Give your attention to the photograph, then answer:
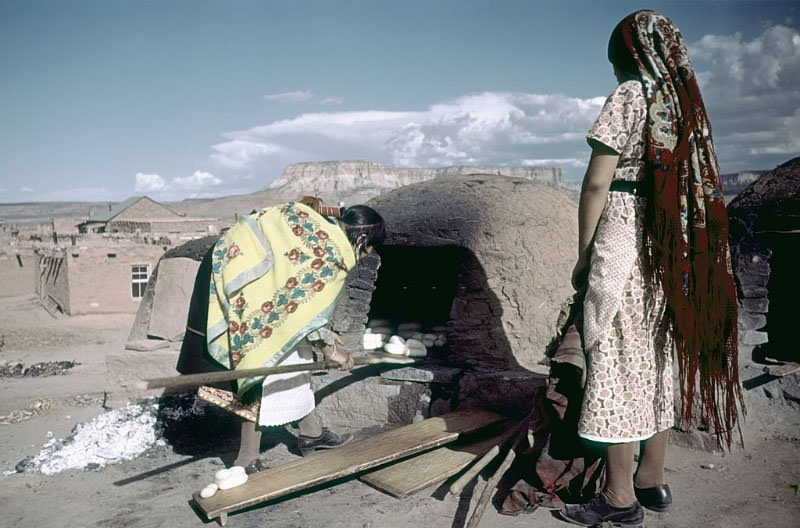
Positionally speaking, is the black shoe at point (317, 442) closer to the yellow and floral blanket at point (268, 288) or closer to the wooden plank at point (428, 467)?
the wooden plank at point (428, 467)

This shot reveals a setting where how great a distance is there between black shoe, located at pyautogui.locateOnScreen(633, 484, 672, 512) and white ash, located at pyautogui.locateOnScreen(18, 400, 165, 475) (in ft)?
10.9

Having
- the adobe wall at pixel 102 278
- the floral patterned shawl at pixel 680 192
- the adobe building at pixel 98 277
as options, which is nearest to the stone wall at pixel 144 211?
the adobe building at pixel 98 277

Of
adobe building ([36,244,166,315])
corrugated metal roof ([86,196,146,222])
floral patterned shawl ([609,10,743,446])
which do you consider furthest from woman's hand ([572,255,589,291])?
corrugated metal roof ([86,196,146,222])

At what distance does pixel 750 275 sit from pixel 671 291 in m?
1.87

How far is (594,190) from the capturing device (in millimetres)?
Result: 2561

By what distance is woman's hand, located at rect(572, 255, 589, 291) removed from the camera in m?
2.72

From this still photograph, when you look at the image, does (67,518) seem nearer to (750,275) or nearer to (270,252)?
(270,252)

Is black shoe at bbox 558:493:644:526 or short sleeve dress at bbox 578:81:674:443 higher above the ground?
short sleeve dress at bbox 578:81:674:443

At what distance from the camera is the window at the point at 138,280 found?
1816 cm

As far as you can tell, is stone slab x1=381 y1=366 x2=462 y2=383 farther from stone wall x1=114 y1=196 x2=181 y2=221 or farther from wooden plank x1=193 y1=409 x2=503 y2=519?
stone wall x1=114 y1=196 x2=181 y2=221

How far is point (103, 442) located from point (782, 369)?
4609 mm

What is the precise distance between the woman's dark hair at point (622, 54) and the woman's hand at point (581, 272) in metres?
0.80

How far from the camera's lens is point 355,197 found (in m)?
87.4

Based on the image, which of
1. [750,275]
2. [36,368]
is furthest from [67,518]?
[36,368]
